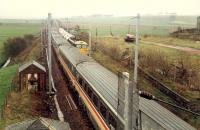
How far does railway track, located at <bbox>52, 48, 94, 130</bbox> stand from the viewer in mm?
16484

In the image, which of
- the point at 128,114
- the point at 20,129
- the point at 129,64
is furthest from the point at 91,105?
the point at 129,64

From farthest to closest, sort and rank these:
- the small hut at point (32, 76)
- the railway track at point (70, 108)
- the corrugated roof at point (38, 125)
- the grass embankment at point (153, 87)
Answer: the small hut at point (32, 76), the grass embankment at point (153, 87), the railway track at point (70, 108), the corrugated roof at point (38, 125)

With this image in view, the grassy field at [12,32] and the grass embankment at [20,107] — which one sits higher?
the grassy field at [12,32]

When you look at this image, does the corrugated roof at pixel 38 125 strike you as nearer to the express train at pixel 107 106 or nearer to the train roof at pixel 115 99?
the express train at pixel 107 106

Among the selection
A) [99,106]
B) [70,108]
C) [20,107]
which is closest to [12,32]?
[20,107]

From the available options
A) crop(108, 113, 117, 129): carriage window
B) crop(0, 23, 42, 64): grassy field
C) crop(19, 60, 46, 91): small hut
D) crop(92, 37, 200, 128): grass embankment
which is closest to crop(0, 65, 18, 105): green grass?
crop(19, 60, 46, 91): small hut

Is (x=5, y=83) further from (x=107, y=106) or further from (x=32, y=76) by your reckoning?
(x=107, y=106)

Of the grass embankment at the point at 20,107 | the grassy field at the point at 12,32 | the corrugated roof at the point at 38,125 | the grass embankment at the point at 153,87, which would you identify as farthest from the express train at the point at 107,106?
the grassy field at the point at 12,32

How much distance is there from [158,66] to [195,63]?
146 inches

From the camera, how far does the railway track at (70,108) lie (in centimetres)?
1648

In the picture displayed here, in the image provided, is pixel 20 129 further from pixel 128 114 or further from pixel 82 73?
pixel 82 73

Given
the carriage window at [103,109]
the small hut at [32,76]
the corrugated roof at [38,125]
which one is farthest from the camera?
the small hut at [32,76]

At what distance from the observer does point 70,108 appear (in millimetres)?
20000

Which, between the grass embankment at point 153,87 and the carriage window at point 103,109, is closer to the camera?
the carriage window at point 103,109
